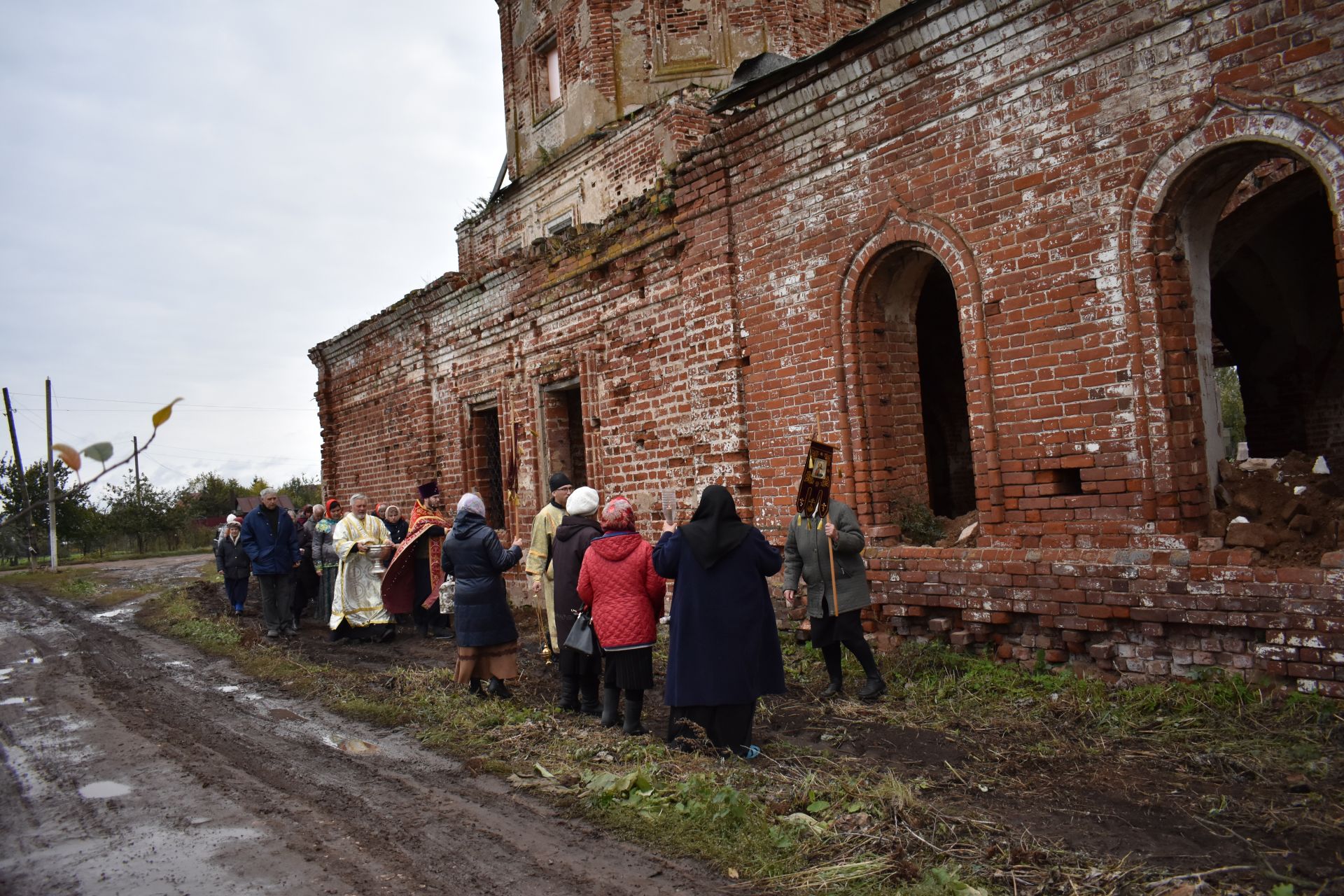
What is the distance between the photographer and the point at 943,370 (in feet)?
36.3

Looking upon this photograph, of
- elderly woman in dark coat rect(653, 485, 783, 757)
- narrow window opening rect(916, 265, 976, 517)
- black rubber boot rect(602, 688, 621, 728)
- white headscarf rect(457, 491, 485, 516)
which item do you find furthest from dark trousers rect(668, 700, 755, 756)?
narrow window opening rect(916, 265, 976, 517)

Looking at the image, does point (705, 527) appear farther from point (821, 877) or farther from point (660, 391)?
point (660, 391)

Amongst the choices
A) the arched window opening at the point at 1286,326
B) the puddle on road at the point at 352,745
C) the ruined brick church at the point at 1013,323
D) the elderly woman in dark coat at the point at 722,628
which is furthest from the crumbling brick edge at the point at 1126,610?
the arched window opening at the point at 1286,326

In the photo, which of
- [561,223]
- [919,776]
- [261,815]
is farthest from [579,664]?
[561,223]

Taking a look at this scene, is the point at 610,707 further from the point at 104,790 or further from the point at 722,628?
→ the point at 104,790

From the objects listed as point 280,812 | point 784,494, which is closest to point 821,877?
point 280,812

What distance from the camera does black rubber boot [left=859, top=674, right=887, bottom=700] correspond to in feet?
20.2

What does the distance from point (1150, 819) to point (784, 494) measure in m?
4.29

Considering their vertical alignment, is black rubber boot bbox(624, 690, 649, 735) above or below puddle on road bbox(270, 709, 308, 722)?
above

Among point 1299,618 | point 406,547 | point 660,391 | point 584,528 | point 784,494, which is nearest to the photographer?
point 1299,618

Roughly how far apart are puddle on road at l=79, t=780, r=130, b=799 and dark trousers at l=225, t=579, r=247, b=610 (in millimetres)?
8838

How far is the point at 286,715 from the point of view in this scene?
7.16m

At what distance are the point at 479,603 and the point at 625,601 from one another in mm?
1860

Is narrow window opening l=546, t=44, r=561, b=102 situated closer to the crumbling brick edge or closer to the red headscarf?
the red headscarf
